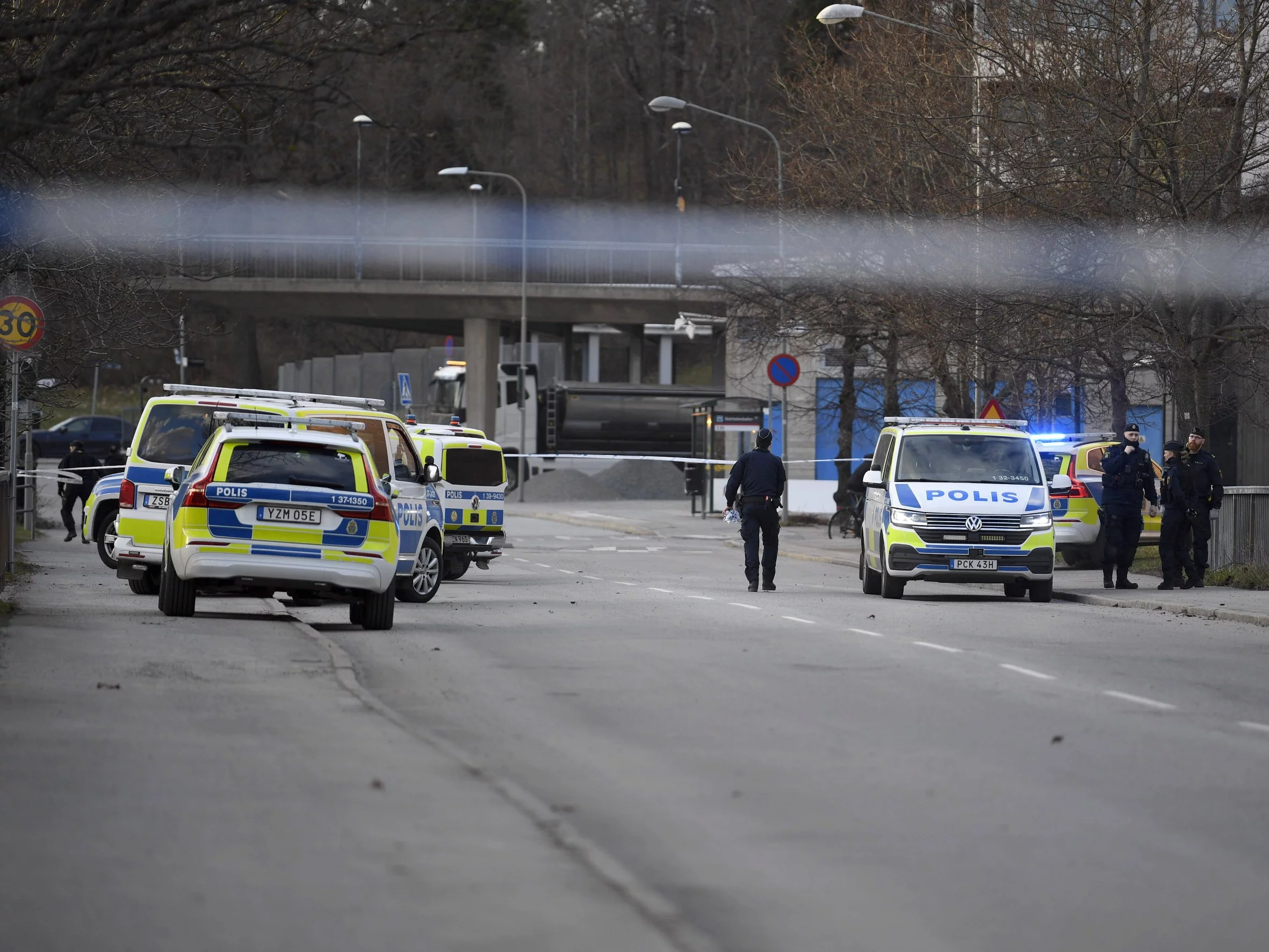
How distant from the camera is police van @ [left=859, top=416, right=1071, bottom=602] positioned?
69.8 feet

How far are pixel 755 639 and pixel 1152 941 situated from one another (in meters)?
10.0

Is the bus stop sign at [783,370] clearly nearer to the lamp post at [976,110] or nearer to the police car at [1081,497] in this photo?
the lamp post at [976,110]

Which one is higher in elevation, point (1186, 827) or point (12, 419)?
point (12, 419)

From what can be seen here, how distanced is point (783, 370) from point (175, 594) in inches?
778

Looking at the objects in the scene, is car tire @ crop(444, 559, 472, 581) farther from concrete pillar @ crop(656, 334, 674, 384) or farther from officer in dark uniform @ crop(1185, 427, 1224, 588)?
concrete pillar @ crop(656, 334, 674, 384)

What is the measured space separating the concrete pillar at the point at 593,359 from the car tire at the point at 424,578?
54.6m

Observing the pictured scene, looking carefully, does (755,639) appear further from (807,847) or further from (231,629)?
(807,847)

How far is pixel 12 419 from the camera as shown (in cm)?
2141

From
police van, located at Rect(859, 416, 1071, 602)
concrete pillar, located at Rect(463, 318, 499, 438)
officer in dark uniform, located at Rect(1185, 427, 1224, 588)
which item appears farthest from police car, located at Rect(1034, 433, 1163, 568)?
concrete pillar, located at Rect(463, 318, 499, 438)

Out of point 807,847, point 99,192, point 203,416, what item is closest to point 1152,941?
point 807,847

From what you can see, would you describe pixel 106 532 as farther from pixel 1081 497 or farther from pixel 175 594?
pixel 1081 497

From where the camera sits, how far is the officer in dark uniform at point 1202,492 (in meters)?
23.3

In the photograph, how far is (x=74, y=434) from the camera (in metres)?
74.3

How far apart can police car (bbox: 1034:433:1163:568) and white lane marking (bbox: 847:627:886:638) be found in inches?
379
